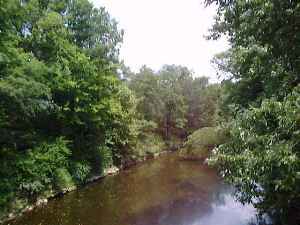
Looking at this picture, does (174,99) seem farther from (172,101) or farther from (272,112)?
(272,112)

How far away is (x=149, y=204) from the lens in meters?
12.3

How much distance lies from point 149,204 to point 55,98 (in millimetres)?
7797

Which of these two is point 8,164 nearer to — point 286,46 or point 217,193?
point 217,193

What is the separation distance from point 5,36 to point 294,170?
37.9 feet

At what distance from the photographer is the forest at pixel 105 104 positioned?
5344 millimetres

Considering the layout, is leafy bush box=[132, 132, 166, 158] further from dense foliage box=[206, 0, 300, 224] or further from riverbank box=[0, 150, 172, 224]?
dense foliage box=[206, 0, 300, 224]

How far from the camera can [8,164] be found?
11.6m

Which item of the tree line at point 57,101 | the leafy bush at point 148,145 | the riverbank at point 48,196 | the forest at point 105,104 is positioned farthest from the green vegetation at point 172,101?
the riverbank at point 48,196

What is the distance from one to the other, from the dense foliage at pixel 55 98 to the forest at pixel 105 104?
52 millimetres

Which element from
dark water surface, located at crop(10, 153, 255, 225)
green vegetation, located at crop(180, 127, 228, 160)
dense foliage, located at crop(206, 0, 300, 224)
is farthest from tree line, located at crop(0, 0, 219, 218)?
dense foliage, located at crop(206, 0, 300, 224)

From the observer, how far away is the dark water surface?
1033 cm

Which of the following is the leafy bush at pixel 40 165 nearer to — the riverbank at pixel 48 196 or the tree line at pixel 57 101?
the tree line at pixel 57 101

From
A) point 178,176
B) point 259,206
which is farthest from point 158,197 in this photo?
point 259,206

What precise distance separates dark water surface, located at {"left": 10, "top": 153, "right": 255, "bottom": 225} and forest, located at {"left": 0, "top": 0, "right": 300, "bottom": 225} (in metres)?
1.01
